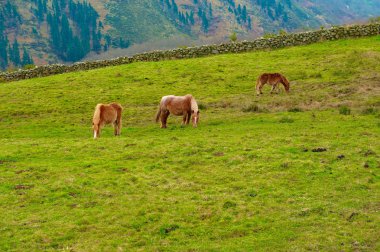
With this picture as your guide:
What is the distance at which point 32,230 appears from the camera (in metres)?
11.5

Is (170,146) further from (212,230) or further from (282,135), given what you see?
(212,230)

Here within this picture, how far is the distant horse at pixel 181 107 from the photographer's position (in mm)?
23359

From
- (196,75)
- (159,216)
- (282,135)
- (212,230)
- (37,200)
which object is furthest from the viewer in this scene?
(196,75)

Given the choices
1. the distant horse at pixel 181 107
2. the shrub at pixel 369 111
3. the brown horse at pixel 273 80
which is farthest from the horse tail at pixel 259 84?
the distant horse at pixel 181 107

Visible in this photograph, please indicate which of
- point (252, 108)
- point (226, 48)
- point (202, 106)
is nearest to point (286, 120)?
point (252, 108)

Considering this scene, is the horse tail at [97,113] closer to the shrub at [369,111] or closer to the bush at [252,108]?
the bush at [252,108]

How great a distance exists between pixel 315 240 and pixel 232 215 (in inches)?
92.7

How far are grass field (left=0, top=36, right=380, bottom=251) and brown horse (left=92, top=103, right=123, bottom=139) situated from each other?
2.87 feet

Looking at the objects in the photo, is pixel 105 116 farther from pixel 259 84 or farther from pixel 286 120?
pixel 259 84

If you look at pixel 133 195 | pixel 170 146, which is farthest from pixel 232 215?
pixel 170 146

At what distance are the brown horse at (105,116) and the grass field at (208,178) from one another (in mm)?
874

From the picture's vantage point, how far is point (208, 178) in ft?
48.9

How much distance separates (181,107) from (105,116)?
13.4 feet

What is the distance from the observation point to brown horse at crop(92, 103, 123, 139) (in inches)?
842
